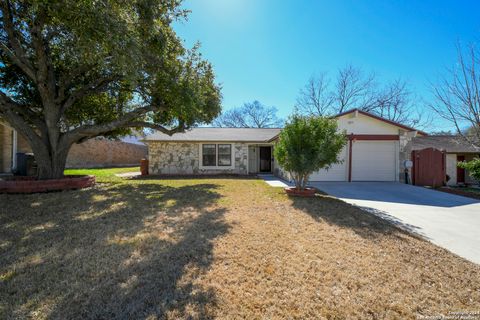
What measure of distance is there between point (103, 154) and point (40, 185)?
17377 millimetres

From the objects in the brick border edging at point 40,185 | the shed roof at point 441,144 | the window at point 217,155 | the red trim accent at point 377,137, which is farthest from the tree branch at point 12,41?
the shed roof at point 441,144

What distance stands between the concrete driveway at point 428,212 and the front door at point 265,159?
25.9 feet

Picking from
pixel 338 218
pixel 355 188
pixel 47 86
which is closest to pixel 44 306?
pixel 338 218

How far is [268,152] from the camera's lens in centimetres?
1750

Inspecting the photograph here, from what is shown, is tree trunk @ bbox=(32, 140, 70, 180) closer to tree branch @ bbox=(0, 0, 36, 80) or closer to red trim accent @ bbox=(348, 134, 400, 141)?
tree branch @ bbox=(0, 0, 36, 80)

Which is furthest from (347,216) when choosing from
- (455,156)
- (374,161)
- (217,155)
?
(455,156)

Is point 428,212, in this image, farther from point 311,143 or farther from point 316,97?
point 316,97

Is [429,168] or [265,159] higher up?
[265,159]

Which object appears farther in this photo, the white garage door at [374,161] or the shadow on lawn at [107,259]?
the white garage door at [374,161]

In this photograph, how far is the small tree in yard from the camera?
721 cm

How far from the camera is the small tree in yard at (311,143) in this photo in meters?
7.21

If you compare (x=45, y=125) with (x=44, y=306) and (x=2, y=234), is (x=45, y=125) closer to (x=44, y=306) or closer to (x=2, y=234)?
(x=2, y=234)

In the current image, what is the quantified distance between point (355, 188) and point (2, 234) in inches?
443

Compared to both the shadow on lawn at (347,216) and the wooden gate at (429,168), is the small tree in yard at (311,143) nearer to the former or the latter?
the shadow on lawn at (347,216)
